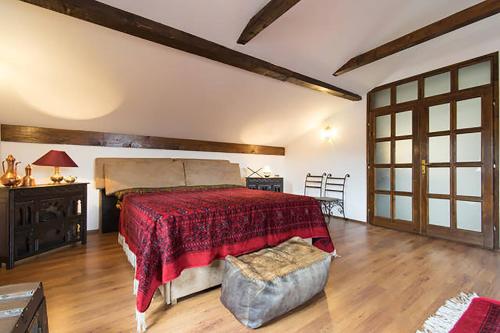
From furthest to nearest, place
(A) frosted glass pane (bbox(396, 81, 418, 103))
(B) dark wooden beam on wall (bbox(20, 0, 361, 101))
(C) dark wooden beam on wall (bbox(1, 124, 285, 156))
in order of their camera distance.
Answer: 1. (A) frosted glass pane (bbox(396, 81, 418, 103))
2. (C) dark wooden beam on wall (bbox(1, 124, 285, 156))
3. (B) dark wooden beam on wall (bbox(20, 0, 361, 101))

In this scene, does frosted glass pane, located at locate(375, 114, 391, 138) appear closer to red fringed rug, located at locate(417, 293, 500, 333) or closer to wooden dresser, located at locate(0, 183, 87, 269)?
Result: red fringed rug, located at locate(417, 293, 500, 333)

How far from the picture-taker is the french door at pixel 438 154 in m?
3.06

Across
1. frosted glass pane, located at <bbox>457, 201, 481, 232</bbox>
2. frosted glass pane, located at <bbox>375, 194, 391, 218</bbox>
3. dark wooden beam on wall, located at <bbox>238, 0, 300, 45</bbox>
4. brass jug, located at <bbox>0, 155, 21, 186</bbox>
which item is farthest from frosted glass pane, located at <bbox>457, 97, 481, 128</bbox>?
brass jug, located at <bbox>0, 155, 21, 186</bbox>

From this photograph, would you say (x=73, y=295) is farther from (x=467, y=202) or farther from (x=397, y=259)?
(x=467, y=202)

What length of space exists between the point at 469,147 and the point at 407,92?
1.18 m

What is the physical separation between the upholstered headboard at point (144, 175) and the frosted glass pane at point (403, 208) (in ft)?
9.13

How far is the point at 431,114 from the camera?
11.5 feet

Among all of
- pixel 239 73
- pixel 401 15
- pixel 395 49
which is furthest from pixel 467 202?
pixel 239 73

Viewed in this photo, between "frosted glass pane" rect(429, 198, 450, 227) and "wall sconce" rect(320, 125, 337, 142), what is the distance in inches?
77.5

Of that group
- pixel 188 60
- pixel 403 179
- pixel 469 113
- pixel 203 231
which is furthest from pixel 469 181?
pixel 188 60

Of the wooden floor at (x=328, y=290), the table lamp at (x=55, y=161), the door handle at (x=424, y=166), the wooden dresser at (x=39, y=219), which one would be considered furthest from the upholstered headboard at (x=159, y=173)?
the door handle at (x=424, y=166)

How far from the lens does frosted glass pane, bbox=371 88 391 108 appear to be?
4.05 m

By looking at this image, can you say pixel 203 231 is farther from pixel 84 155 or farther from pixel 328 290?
pixel 84 155

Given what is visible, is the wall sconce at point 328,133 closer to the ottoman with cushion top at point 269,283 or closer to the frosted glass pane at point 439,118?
the frosted glass pane at point 439,118
